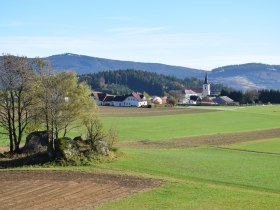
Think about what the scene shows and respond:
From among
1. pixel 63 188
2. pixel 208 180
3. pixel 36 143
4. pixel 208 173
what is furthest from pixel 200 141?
pixel 63 188

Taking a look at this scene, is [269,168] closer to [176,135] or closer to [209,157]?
[209,157]

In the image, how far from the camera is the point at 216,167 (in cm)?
3975

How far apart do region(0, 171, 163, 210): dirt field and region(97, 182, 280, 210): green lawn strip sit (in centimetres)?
136

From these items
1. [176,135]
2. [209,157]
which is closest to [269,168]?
[209,157]

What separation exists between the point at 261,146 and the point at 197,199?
32649mm

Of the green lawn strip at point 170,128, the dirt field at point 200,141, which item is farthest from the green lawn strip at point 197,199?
the green lawn strip at point 170,128

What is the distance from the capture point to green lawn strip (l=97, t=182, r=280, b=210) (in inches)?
1029

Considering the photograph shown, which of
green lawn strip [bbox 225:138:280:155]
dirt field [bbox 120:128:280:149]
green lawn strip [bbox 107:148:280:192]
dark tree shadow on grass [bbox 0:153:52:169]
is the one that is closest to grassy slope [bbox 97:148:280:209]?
green lawn strip [bbox 107:148:280:192]

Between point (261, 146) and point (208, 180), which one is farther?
point (261, 146)

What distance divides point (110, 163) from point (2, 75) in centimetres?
1466

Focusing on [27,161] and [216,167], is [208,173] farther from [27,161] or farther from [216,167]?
[27,161]

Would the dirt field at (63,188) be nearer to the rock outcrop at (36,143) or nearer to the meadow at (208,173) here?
the meadow at (208,173)

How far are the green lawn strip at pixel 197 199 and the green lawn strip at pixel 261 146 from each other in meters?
24.4

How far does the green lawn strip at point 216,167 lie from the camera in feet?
112
